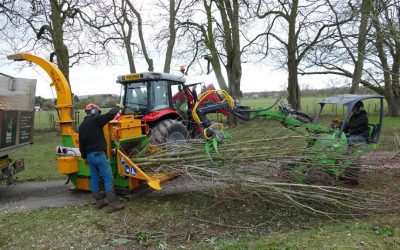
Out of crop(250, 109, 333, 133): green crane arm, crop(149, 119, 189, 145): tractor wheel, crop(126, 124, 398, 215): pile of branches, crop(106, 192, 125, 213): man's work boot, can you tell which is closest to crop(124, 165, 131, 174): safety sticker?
crop(126, 124, 398, 215): pile of branches

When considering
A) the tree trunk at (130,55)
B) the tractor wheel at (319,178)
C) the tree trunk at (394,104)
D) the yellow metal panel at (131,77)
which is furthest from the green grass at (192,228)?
the tree trunk at (394,104)

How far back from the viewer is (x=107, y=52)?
17.7 m

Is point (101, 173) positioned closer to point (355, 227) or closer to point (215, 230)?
point (215, 230)

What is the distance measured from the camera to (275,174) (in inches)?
201

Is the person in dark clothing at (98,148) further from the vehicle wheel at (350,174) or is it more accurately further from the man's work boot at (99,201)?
the vehicle wheel at (350,174)

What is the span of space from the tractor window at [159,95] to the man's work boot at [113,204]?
7.14 feet

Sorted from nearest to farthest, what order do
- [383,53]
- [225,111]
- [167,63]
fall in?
[225,111] < [383,53] < [167,63]

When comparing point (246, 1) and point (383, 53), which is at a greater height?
point (246, 1)

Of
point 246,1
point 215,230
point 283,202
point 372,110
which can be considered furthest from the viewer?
point 372,110

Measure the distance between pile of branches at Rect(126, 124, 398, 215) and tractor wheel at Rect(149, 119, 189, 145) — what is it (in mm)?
621

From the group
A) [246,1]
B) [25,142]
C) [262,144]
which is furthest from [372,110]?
[25,142]

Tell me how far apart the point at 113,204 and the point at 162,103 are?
102 inches

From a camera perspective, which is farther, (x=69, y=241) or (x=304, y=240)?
(x=69, y=241)

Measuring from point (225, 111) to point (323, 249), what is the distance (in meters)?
4.58
